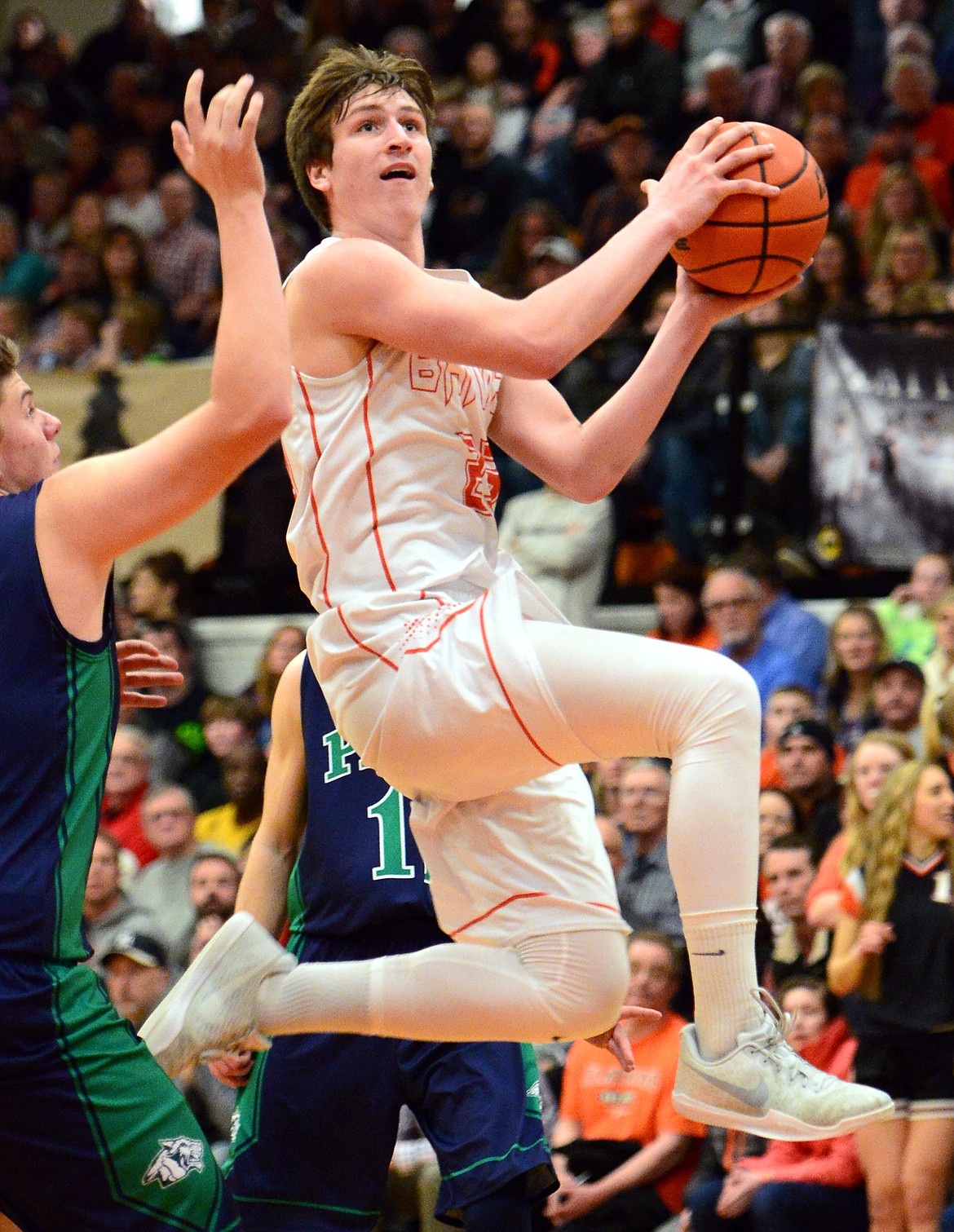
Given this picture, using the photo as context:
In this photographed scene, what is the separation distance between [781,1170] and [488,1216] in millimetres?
1844

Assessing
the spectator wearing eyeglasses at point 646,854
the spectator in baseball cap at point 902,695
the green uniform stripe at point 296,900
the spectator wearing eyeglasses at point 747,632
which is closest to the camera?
the green uniform stripe at point 296,900

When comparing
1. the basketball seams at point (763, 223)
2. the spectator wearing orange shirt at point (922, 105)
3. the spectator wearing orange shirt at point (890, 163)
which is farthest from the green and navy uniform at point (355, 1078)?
the spectator wearing orange shirt at point (922, 105)

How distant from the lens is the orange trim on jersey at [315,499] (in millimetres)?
3824

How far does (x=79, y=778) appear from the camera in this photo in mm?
3402

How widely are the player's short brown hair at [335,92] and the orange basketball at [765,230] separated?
0.67m

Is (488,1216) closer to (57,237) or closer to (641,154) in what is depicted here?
(641,154)

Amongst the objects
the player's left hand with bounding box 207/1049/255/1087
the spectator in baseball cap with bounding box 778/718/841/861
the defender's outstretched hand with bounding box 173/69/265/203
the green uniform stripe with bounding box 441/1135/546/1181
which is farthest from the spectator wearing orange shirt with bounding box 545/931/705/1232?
the defender's outstretched hand with bounding box 173/69/265/203

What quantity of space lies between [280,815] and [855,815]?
2513mm

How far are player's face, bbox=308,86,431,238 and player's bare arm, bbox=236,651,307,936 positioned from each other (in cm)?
134

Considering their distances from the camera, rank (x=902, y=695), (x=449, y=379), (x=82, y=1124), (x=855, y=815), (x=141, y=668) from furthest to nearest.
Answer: (x=902, y=695) < (x=855, y=815) < (x=141, y=668) < (x=449, y=379) < (x=82, y=1124)

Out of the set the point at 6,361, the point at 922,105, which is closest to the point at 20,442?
the point at 6,361

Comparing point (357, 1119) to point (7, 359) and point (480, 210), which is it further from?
point (480, 210)

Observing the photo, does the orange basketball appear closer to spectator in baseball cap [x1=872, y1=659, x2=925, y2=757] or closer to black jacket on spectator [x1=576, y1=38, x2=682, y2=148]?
spectator in baseball cap [x1=872, y1=659, x2=925, y2=757]

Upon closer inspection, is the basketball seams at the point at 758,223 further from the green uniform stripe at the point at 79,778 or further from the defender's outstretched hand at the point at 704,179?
the green uniform stripe at the point at 79,778
